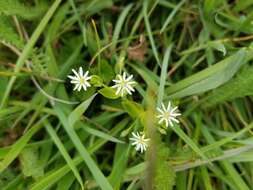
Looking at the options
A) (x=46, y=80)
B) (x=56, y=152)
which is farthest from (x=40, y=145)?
(x=46, y=80)

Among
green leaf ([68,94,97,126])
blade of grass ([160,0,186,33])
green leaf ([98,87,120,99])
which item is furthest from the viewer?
blade of grass ([160,0,186,33])

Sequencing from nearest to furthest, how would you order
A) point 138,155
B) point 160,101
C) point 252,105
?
point 160,101 → point 138,155 → point 252,105

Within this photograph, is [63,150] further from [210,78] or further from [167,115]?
[210,78]

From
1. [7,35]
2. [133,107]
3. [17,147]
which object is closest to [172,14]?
[133,107]

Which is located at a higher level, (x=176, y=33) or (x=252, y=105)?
(x=176, y=33)

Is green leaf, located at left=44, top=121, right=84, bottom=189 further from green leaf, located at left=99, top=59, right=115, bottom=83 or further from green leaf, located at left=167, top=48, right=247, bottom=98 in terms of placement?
green leaf, located at left=167, top=48, right=247, bottom=98

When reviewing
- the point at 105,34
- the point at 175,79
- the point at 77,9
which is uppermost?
the point at 77,9

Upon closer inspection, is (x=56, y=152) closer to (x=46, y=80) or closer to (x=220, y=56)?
(x=46, y=80)

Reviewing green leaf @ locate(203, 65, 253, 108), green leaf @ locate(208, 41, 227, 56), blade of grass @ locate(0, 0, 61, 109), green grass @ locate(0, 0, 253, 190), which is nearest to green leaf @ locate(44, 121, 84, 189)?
green grass @ locate(0, 0, 253, 190)

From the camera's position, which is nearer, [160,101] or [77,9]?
[160,101]
